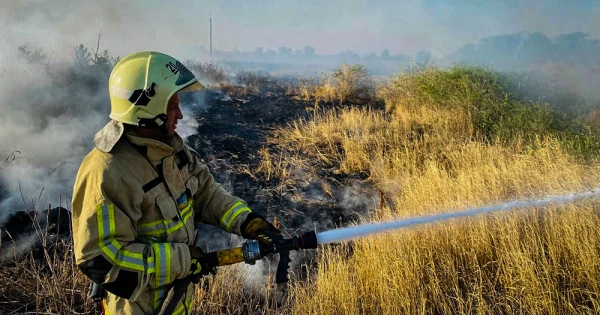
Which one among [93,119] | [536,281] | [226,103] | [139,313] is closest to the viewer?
[139,313]

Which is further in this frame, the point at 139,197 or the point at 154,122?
the point at 154,122

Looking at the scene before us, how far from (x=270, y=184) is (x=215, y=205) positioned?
13.8ft

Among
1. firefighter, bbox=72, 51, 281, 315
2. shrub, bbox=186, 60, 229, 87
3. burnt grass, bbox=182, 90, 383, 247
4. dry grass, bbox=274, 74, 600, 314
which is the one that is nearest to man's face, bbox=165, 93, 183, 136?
firefighter, bbox=72, 51, 281, 315

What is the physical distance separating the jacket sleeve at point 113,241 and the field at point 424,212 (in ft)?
4.81

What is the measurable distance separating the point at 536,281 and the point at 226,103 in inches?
442

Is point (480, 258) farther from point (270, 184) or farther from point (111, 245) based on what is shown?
point (270, 184)

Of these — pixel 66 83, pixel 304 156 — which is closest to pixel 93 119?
pixel 66 83

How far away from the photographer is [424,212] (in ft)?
13.3

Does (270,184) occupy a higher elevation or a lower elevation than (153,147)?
lower

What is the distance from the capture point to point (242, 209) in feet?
6.95

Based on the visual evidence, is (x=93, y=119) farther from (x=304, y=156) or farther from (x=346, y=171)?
(x=346, y=171)

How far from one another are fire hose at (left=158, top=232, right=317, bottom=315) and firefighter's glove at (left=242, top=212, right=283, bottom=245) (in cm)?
3

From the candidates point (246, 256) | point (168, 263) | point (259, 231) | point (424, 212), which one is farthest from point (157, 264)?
point (424, 212)

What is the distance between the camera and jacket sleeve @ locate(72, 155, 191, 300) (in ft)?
4.66
